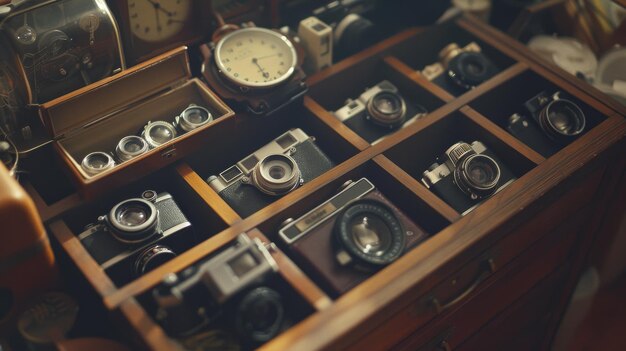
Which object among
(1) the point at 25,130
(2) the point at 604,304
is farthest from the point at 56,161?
(2) the point at 604,304

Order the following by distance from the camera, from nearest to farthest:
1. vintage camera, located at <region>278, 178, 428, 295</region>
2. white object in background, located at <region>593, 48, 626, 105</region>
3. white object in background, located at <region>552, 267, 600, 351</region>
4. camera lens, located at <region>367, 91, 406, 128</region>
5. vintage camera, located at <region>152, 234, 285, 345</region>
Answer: vintage camera, located at <region>152, 234, 285, 345</region> < vintage camera, located at <region>278, 178, 428, 295</region> < camera lens, located at <region>367, 91, 406, 128</region> < white object in background, located at <region>593, 48, 626, 105</region> < white object in background, located at <region>552, 267, 600, 351</region>

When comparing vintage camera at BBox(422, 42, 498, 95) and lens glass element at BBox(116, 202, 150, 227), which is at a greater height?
vintage camera at BBox(422, 42, 498, 95)

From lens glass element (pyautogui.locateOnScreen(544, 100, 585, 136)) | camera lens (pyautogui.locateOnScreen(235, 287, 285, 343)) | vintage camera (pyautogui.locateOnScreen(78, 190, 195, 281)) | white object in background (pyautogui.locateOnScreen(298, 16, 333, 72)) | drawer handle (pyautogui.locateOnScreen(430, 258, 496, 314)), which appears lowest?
drawer handle (pyautogui.locateOnScreen(430, 258, 496, 314))

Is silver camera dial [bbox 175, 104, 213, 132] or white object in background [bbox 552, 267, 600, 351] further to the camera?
white object in background [bbox 552, 267, 600, 351]

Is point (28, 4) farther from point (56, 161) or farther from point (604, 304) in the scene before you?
point (604, 304)

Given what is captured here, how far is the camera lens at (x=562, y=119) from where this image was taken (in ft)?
5.80

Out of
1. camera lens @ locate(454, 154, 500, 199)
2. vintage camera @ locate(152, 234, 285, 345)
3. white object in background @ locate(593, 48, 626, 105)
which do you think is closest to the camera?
vintage camera @ locate(152, 234, 285, 345)

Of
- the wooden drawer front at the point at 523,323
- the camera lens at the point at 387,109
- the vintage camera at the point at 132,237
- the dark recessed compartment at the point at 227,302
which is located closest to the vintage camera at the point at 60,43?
the vintage camera at the point at 132,237

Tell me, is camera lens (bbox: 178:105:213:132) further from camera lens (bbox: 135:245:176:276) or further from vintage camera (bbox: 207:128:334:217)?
camera lens (bbox: 135:245:176:276)

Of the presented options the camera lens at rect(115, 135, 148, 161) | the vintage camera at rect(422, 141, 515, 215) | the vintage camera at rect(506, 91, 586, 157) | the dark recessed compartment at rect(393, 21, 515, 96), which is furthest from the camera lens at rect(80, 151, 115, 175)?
the vintage camera at rect(506, 91, 586, 157)

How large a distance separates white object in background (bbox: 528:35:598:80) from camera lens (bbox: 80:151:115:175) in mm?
1346

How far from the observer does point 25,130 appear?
1.52m

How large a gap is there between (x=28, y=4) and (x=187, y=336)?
77 cm

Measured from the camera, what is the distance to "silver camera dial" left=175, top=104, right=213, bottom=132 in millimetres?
1604
